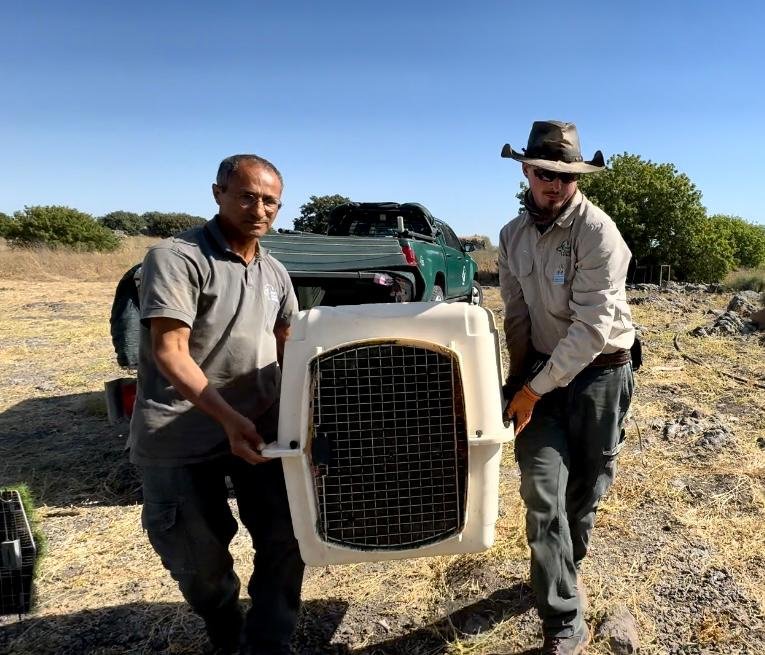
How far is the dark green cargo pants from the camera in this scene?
201cm

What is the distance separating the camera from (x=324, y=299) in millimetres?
5387

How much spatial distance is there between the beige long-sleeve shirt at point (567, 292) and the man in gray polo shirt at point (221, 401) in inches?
38.1

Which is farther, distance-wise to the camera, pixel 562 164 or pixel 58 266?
pixel 58 266

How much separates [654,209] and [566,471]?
2795 cm

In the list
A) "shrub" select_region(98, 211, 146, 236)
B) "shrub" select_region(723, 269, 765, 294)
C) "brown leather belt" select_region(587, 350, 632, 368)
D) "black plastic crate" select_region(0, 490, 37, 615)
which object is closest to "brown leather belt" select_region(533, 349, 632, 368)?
"brown leather belt" select_region(587, 350, 632, 368)

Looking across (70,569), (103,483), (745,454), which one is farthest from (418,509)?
(745,454)

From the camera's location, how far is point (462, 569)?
277 centimetres

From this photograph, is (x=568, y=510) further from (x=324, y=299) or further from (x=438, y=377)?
(x=324, y=299)

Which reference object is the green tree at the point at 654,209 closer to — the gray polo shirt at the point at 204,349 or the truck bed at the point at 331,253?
the truck bed at the point at 331,253

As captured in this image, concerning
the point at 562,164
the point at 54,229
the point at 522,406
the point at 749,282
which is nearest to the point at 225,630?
the point at 522,406

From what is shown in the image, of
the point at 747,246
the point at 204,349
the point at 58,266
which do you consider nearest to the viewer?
the point at 204,349

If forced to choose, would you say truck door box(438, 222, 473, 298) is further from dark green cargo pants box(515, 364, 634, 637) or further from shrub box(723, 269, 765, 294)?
shrub box(723, 269, 765, 294)

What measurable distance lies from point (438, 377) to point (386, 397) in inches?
6.1

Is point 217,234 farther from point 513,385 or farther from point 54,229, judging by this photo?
point 54,229
